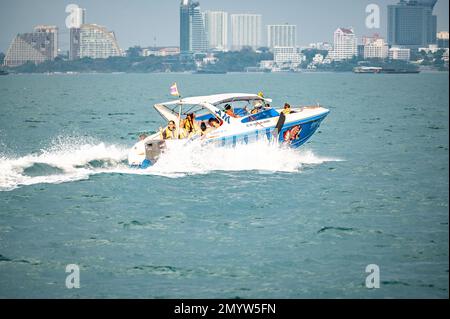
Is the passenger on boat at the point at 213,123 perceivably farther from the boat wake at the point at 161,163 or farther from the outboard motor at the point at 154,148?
the outboard motor at the point at 154,148

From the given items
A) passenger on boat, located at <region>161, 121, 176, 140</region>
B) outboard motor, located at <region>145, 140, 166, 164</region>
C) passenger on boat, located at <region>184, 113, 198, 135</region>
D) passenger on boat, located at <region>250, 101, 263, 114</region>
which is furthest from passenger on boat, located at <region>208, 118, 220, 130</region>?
outboard motor, located at <region>145, 140, 166, 164</region>

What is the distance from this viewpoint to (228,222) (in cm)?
2327

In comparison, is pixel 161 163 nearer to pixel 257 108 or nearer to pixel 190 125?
pixel 190 125

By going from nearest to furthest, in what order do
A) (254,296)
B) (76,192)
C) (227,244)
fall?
(254,296) < (227,244) < (76,192)

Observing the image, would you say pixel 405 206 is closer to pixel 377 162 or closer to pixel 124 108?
pixel 377 162

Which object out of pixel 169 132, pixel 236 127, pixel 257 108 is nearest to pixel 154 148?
pixel 169 132

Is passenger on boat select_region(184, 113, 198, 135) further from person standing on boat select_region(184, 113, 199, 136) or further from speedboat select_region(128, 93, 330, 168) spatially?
speedboat select_region(128, 93, 330, 168)

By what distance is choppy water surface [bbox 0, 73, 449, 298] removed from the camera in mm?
18391

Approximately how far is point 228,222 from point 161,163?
697 centimetres

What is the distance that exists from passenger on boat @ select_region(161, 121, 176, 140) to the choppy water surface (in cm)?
94

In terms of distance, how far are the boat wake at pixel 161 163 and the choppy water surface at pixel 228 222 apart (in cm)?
5

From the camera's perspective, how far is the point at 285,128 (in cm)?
3108

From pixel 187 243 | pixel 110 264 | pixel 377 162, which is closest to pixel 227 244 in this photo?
pixel 187 243
